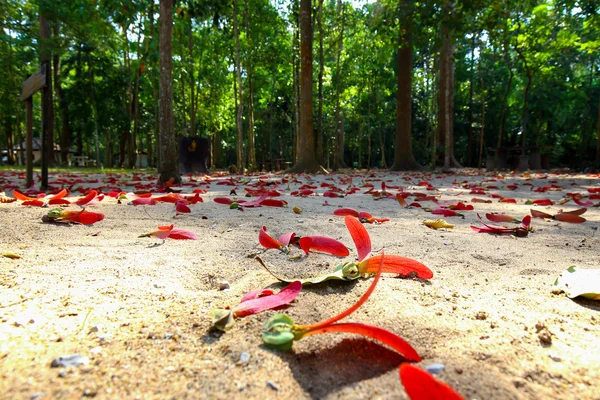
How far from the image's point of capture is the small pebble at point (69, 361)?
0.77 meters

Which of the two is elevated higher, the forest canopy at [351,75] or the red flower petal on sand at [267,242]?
the forest canopy at [351,75]

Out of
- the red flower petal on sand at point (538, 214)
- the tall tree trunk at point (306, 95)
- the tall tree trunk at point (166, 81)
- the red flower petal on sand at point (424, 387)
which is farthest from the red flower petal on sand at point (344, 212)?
the tall tree trunk at point (306, 95)

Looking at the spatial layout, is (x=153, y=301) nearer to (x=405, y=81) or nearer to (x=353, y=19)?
(x=405, y=81)

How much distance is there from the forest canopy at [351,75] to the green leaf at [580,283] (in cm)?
584

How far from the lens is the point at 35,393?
68 cm

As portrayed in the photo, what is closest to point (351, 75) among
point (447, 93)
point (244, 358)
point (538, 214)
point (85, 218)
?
point (447, 93)

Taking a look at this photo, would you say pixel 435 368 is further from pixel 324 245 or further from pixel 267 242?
pixel 267 242

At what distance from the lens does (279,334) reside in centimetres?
85

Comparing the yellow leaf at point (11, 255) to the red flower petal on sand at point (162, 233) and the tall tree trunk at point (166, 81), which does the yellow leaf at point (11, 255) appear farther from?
the tall tree trunk at point (166, 81)

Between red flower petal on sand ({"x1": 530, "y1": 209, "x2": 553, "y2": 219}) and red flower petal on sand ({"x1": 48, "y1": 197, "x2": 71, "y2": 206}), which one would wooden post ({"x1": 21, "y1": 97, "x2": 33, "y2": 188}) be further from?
red flower petal on sand ({"x1": 530, "y1": 209, "x2": 553, "y2": 219})

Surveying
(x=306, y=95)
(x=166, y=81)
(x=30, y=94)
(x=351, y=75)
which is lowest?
(x=30, y=94)

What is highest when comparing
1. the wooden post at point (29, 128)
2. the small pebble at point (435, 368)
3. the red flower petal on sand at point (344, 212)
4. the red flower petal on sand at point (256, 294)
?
the wooden post at point (29, 128)

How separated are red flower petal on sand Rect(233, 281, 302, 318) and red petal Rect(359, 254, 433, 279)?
306 millimetres

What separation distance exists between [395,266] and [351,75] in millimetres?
22280
